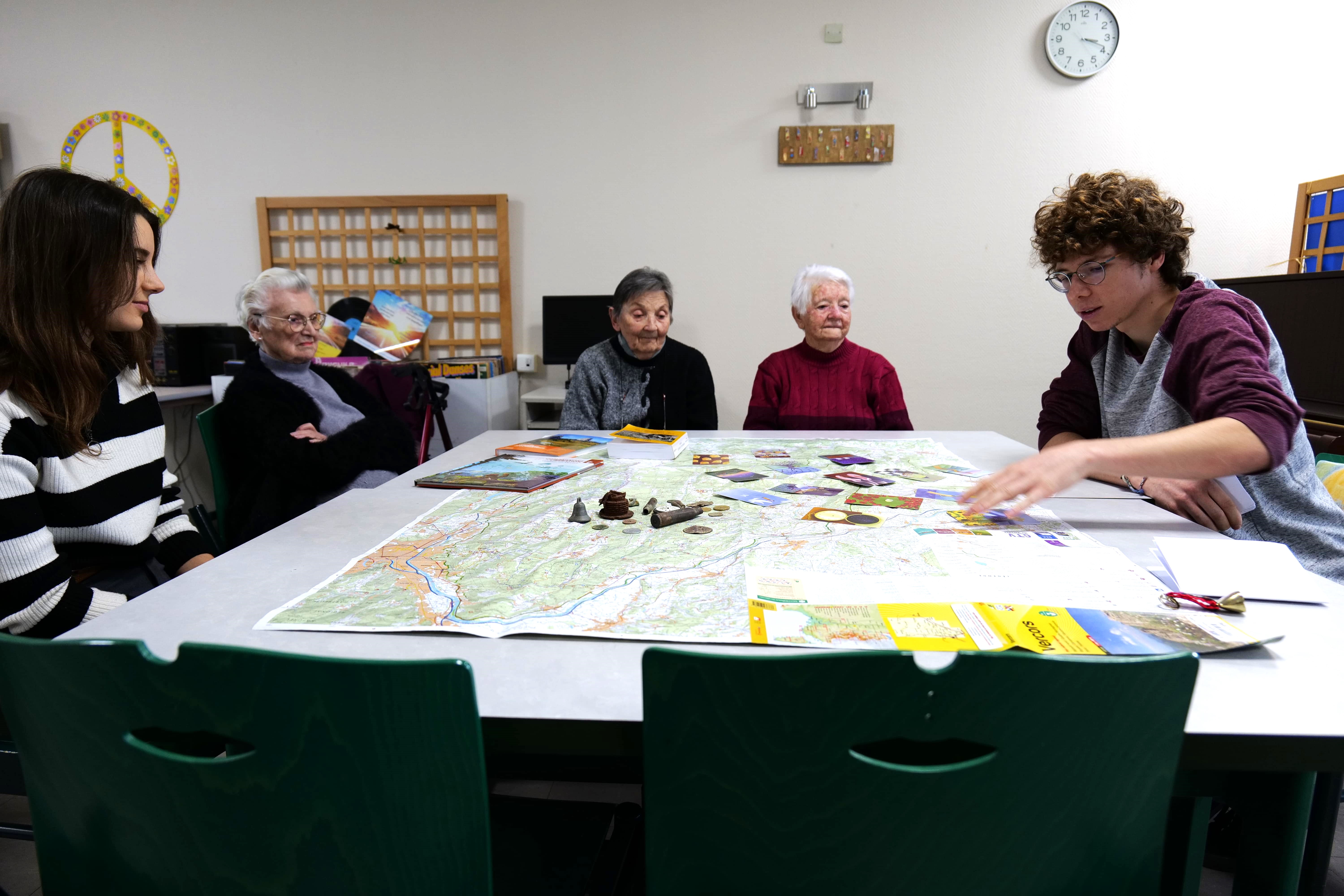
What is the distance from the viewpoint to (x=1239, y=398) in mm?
1234

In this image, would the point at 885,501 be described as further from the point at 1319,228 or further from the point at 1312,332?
the point at 1319,228

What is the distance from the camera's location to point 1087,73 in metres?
3.77

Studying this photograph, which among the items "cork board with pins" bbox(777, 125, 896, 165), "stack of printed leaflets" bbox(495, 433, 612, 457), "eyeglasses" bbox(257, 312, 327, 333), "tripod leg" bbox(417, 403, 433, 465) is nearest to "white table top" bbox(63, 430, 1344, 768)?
"stack of printed leaflets" bbox(495, 433, 612, 457)

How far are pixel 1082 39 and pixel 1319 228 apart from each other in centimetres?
139

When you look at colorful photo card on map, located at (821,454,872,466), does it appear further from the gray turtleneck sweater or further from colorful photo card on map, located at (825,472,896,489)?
the gray turtleneck sweater

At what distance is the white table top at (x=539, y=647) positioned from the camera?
0.69m

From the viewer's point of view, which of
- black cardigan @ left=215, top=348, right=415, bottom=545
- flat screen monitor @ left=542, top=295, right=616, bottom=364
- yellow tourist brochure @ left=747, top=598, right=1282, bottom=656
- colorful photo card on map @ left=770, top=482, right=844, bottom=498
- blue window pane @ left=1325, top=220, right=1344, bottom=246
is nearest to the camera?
yellow tourist brochure @ left=747, top=598, right=1282, bottom=656

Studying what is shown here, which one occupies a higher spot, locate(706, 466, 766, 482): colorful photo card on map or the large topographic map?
locate(706, 466, 766, 482): colorful photo card on map

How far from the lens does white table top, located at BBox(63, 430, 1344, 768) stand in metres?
0.69

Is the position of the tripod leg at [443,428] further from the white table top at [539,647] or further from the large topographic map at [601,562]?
the white table top at [539,647]

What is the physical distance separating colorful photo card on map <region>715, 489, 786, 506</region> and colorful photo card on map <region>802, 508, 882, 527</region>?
3.5 inches

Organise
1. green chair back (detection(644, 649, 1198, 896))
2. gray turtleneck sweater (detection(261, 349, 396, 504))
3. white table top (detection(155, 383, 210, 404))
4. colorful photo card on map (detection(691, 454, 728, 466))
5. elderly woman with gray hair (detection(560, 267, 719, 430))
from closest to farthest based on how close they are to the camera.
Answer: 1. green chair back (detection(644, 649, 1198, 896))
2. colorful photo card on map (detection(691, 454, 728, 466))
3. gray turtleneck sweater (detection(261, 349, 396, 504))
4. elderly woman with gray hair (detection(560, 267, 719, 430))
5. white table top (detection(155, 383, 210, 404))

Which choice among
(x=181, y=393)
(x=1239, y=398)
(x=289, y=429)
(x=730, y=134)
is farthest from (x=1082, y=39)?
(x=181, y=393)

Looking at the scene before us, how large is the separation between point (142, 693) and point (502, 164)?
3983 millimetres
